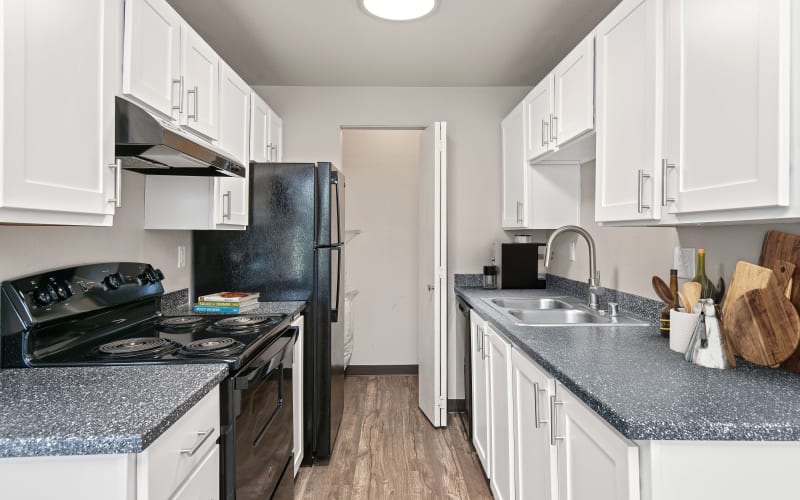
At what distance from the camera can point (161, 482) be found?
1.00m

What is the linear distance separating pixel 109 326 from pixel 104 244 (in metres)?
0.34

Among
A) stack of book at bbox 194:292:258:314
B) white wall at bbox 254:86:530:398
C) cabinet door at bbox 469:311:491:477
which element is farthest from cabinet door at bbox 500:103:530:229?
stack of book at bbox 194:292:258:314

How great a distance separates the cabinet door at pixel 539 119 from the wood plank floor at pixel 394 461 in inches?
70.9

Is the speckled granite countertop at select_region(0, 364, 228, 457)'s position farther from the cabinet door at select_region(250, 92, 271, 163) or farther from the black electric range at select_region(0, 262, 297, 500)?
the cabinet door at select_region(250, 92, 271, 163)

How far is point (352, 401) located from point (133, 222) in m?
2.14

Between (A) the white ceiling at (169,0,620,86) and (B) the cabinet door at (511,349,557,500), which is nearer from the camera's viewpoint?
(B) the cabinet door at (511,349,557,500)

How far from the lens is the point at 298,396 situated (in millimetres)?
2361

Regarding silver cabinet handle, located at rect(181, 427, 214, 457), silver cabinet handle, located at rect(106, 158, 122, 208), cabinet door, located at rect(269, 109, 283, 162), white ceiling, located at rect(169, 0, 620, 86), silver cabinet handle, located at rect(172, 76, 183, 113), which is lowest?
silver cabinet handle, located at rect(181, 427, 214, 457)

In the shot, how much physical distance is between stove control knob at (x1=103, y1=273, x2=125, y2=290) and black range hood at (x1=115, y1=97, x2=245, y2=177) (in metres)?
0.44

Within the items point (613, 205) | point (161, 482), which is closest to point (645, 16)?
point (613, 205)

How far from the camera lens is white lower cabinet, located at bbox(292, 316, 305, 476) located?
90.3 inches

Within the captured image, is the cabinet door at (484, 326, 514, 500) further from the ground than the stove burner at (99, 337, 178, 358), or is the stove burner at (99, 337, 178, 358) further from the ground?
the stove burner at (99, 337, 178, 358)

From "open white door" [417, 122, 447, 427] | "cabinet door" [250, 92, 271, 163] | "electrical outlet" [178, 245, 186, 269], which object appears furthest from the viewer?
"open white door" [417, 122, 447, 427]

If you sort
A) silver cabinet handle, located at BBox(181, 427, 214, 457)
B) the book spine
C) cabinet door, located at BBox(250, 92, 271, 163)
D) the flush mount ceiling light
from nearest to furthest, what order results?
1. silver cabinet handle, located at BBox(181, 427, 214, 457)
2. the flush mount ceiling light
3. the book spine
4. cabinet door, located at BBox(250, 92, 271, 163)
